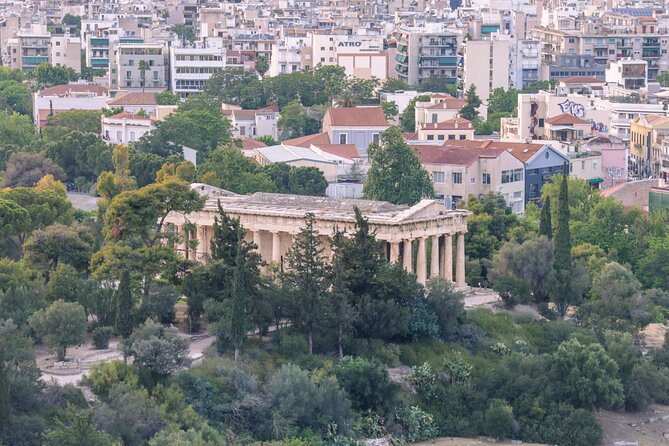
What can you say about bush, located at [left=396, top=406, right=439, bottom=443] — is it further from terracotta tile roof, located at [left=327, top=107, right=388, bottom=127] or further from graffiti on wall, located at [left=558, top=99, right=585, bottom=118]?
graffiti on wall, located at [left=558, top=99, right=585, bottom=118]

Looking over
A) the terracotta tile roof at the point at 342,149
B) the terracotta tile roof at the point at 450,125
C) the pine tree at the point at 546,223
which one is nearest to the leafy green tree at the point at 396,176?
the pine tree at the point at 546,223

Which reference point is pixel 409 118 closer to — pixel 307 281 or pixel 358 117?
pixel 358 117

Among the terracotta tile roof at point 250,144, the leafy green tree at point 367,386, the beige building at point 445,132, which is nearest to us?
the leafy green tree at point 367,386

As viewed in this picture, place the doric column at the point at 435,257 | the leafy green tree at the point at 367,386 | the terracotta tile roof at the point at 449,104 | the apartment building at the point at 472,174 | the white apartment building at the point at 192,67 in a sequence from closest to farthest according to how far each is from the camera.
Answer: the leafy green tree at the point at 367,386 < the doric column at the point at 435,257 < the apartment building at the point at 472,174 < the terracotta tile roof at the point at 449,104 < the white apartment building at the point at 192,67

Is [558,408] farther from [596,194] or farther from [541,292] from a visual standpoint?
[596,194]

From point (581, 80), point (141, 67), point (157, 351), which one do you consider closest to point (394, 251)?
point (157, 351)

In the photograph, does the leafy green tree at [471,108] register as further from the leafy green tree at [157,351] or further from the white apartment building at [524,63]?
the leafy green tree at [157,351]
